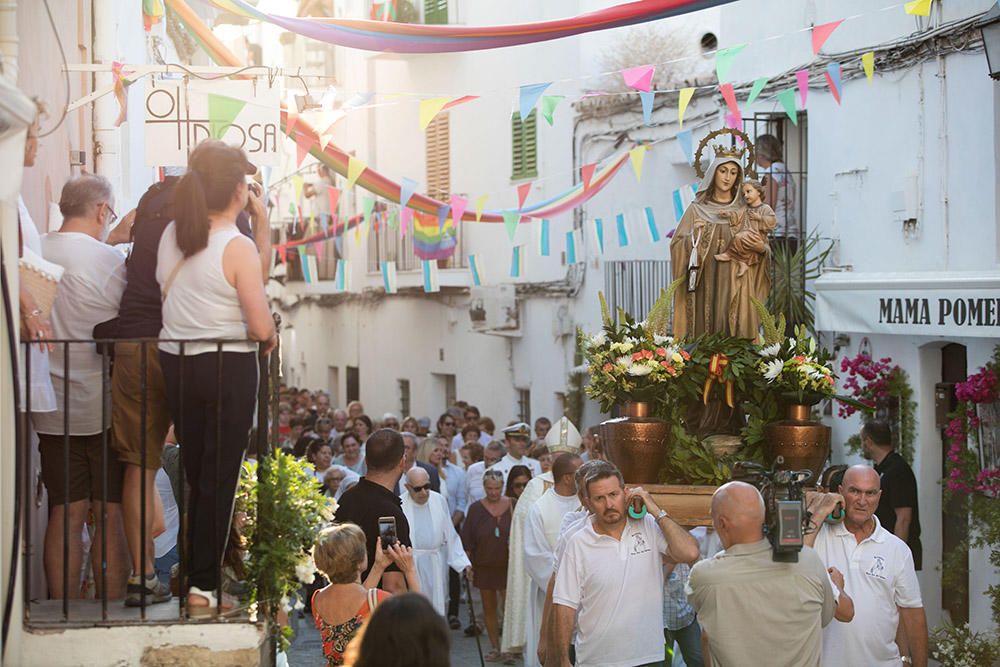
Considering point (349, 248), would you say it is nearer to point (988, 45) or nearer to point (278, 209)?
point (278, 209)

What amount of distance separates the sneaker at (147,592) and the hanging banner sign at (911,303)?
7.89 meters

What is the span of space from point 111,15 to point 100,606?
630 centimetres

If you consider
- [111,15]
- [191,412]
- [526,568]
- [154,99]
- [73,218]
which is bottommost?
[526,568]

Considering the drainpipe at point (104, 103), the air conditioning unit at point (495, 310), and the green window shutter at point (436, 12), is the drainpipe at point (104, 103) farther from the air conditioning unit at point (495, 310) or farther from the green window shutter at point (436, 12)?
the green window shutter at point (436, 12)

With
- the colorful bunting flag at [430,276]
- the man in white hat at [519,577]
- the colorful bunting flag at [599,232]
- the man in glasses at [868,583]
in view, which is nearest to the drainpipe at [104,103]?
the man in white hat at [519,577]

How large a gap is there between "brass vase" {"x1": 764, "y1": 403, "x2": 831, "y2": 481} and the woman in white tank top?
3.67m

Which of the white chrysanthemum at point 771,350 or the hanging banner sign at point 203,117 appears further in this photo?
the hanging banner sign at point 203,117

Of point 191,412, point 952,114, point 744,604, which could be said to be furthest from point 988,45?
point 191,412

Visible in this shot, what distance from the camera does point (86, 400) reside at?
259 inches

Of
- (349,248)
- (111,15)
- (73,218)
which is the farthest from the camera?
(349,248)

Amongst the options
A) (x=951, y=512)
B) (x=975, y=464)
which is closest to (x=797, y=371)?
(x=975, y=464)

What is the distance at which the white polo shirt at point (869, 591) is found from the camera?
7.42 metres

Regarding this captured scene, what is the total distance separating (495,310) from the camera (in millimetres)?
25891

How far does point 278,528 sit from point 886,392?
9.28m
